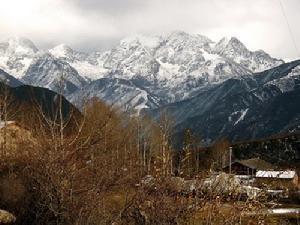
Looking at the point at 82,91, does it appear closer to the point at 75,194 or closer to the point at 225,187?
the point at 75,194

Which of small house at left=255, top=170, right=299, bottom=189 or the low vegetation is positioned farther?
the low vegetation

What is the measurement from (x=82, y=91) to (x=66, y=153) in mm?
2192

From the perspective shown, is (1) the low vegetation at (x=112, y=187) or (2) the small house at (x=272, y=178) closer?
(2) the small house at (x=272, y=178)

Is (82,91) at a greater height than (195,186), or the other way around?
(82,91)

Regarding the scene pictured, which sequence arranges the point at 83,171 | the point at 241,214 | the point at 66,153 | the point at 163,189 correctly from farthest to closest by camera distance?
the point at 83,171 < the point at 66,153 < the point at 163,189 < the point at 241,214

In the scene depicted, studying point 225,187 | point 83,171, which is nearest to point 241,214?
point 225,187

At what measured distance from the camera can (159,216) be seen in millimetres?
12227

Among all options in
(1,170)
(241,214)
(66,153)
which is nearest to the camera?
(241,214)

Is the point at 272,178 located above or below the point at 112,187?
above

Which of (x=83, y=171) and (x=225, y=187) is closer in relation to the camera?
(x=225, y=187)

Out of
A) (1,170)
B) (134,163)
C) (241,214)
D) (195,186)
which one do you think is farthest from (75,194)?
(1,170)

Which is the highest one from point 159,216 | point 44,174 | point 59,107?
point 59,107

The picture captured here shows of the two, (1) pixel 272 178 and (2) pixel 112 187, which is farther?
(2) pixel 112 187

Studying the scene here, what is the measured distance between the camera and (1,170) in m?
26.3
